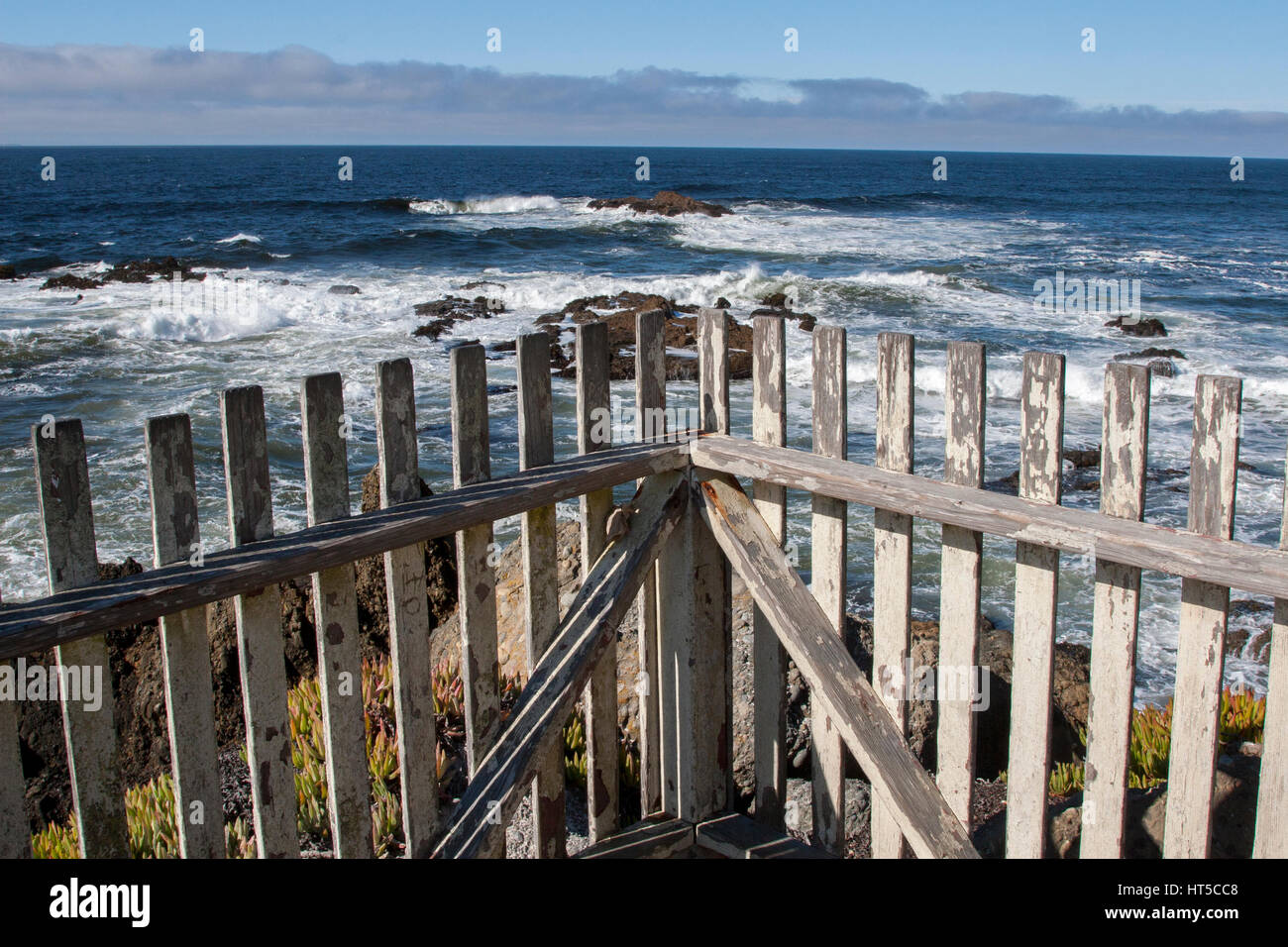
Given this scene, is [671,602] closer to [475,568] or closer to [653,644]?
[653,644]

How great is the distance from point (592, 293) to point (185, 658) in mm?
24523

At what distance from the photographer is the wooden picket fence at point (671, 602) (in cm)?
241

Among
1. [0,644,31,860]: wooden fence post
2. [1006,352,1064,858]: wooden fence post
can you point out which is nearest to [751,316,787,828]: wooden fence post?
[1006,352,1064,858]: wooden fence post

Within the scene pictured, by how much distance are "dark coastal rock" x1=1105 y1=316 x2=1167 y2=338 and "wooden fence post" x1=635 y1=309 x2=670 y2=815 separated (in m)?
19.9

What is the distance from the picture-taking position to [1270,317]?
23938 mm

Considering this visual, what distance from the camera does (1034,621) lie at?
9.09 ft

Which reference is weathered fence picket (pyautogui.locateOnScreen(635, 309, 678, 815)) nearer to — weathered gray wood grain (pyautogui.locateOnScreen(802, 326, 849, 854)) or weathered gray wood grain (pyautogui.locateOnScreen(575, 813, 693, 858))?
weathered gray wood grain (pyautogui.locateOnScreen(575, 813, 693, 858))

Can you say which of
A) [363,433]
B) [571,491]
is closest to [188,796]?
[571,491]

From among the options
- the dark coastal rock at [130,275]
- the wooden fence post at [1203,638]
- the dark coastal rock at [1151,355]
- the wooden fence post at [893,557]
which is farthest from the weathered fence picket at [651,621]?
the dark coastal rock at [130,275]

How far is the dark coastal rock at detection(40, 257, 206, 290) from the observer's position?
2698 cm

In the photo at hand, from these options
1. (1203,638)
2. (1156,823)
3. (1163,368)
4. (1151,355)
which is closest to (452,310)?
(1151,355)

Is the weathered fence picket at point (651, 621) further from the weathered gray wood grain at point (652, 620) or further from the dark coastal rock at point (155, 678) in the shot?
the dark coastal rock at point (155, 678)

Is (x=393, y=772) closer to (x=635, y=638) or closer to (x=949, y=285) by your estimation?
(x=635, y=638)
